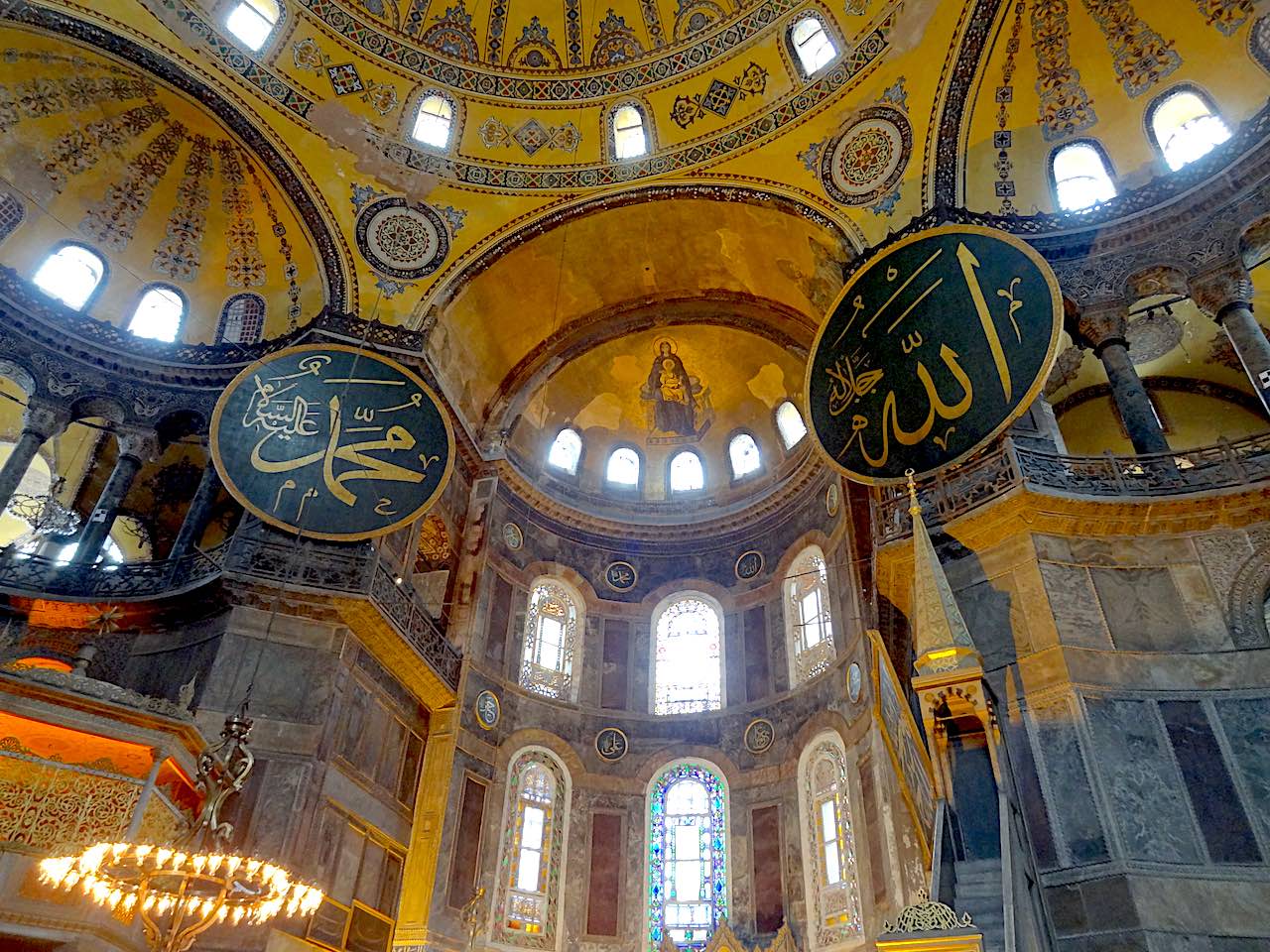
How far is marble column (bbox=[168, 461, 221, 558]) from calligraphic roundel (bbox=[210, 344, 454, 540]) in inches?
26.7

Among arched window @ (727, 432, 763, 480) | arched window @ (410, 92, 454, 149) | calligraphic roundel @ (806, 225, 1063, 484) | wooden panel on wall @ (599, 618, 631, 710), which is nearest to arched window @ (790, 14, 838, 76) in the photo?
calligraphic roundel @ (806, 225, 1063, 484)

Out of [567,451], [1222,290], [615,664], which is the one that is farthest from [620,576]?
[1222,290]

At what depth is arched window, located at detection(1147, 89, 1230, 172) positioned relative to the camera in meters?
10.6

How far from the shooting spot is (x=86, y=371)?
12094 mm

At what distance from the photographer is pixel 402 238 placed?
45.6 ft

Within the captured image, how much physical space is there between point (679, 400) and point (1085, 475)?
332 inches

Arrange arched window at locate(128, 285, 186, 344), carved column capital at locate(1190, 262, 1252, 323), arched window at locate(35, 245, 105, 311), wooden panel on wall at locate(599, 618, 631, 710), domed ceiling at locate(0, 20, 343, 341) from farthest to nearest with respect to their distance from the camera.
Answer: wooden panel on wall at locate(599, 618, 631, 710) → arched window at locate(128, 285, 186, 344) → arched window at locate(35, 245, 105, 311) → domed ceiling at locate(0, 20, 343, 341) → carved column capital at locate(1190, 262, 1252, 323)

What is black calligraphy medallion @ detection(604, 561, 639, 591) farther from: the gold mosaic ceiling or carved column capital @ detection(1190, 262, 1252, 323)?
carved column capital @ detection(1190, 262, 1252, 323)

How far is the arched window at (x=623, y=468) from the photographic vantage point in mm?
15953

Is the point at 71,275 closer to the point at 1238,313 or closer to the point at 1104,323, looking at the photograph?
the point at 1104,323

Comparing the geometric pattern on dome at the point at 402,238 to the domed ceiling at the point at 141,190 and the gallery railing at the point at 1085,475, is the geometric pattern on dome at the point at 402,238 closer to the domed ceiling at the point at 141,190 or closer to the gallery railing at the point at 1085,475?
the domed ceiling at the point at 141,190

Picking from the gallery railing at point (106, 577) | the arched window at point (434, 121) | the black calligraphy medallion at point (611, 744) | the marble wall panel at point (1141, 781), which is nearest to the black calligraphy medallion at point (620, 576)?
the black calligraphy medallion at point (611, 744)

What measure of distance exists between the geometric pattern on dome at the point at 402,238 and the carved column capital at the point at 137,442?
3.94 metres

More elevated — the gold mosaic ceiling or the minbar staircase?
the gold mosaic ceiling
